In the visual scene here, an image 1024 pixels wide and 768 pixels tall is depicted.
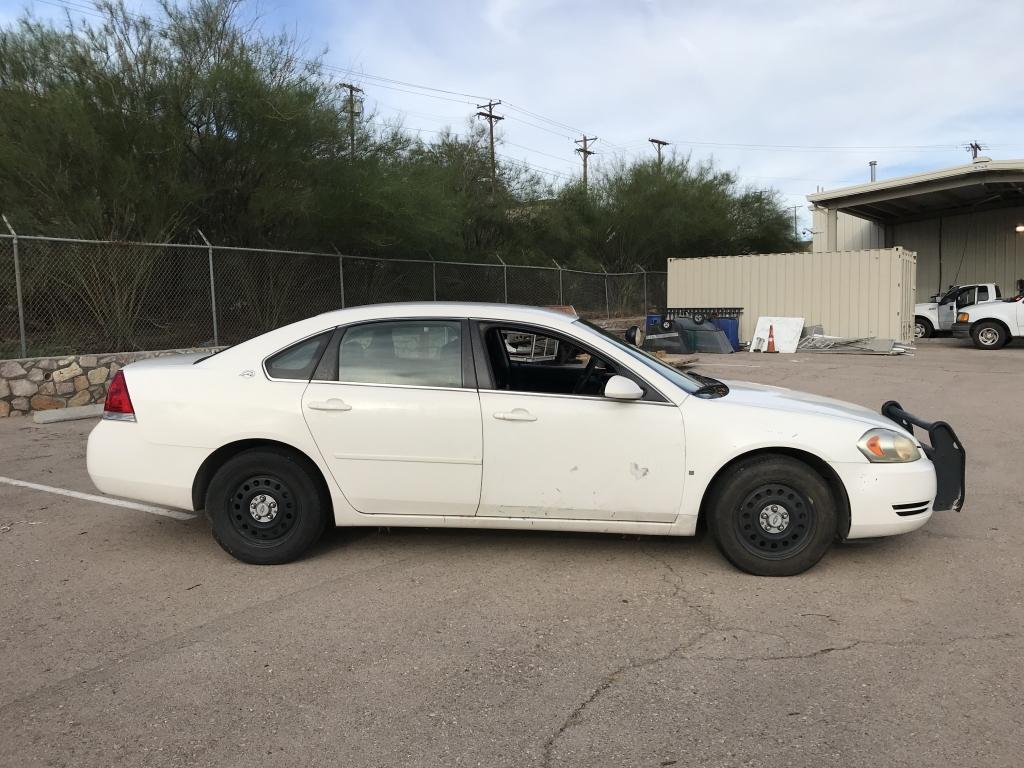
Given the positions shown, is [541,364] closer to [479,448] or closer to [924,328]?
[479,448]

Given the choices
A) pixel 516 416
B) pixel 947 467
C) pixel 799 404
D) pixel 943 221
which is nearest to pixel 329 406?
pixel 516 416

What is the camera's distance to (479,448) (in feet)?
14.6

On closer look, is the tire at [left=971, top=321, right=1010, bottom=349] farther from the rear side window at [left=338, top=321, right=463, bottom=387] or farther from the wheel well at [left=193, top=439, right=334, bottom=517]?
the wheel well at [left=193, top=439, right=334, bottom=517]

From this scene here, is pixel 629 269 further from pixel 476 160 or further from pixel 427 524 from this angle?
pixel 427 524

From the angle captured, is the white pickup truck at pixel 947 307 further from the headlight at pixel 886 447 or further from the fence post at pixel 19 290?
the fence post at pixel 19 290

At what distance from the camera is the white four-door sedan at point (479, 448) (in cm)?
434

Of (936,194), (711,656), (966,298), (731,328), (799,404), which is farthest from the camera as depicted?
(936,194)

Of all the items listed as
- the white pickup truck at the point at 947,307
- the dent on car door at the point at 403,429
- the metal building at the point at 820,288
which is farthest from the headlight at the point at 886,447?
the white pickup truck at the point at 947,307

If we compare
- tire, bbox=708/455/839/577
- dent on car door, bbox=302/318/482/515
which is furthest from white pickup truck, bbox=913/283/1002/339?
dent on car door, bbox=302/318/482/515

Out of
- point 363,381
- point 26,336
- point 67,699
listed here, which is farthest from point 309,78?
point 67,699

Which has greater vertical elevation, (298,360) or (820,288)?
(820,288)

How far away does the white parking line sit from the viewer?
5692 mm

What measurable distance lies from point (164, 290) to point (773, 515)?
1082 centimetres

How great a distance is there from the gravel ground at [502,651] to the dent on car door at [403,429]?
1.49 feet
